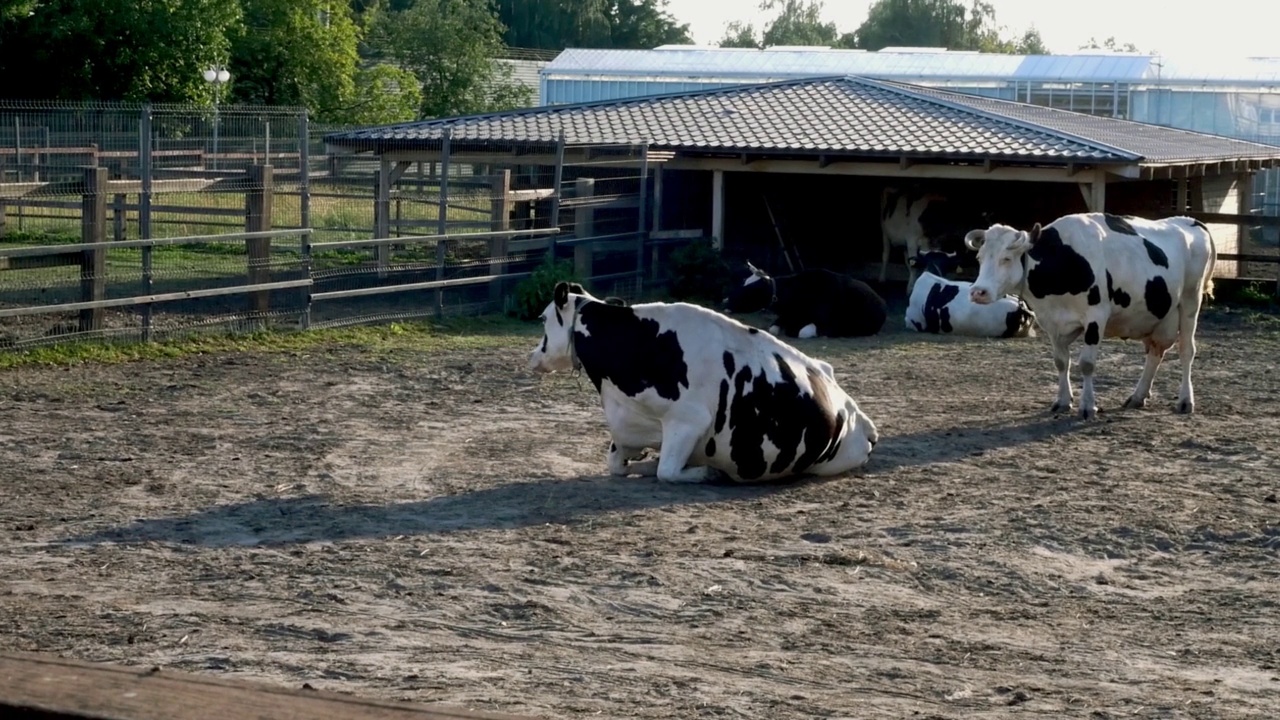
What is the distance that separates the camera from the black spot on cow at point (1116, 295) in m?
12.4

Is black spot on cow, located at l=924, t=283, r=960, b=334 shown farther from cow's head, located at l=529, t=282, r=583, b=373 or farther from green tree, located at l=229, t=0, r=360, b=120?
green tree, located at l=229, t=0, r=360, b=120

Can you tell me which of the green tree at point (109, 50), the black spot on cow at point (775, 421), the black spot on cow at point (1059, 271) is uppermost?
the green tree at point (109, 50)

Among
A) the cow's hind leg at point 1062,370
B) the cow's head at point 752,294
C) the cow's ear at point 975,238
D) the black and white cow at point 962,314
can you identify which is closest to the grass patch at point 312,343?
the cow's head at point 752,294

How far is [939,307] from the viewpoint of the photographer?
18.4 meters

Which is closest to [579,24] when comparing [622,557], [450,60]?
[450,60]

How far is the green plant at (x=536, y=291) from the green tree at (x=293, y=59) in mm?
25486

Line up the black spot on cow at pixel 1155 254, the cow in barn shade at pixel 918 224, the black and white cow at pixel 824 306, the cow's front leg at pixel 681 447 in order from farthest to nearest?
the cow in barn shade at pixel 918 224 < the black and white cow at pixel 824 306 < the black spot on cow at pixel 1155 254 < the cow's front leg at pixel 681 447

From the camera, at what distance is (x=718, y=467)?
373 inches

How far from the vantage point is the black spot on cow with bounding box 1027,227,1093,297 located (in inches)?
482

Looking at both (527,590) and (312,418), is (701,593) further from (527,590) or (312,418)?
(312,418)

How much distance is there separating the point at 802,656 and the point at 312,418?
654cm

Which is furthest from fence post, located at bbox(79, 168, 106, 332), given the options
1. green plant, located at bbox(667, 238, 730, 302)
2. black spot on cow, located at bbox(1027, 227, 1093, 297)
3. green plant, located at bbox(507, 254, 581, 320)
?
black spot on cow, located at bbox(1027, 227, 1093, 297)

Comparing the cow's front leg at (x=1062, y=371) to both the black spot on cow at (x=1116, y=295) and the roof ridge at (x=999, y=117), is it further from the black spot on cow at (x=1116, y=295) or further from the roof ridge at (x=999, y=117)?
the roof ridge at (x=999, y=117)

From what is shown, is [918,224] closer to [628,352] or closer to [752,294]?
[752,294]
